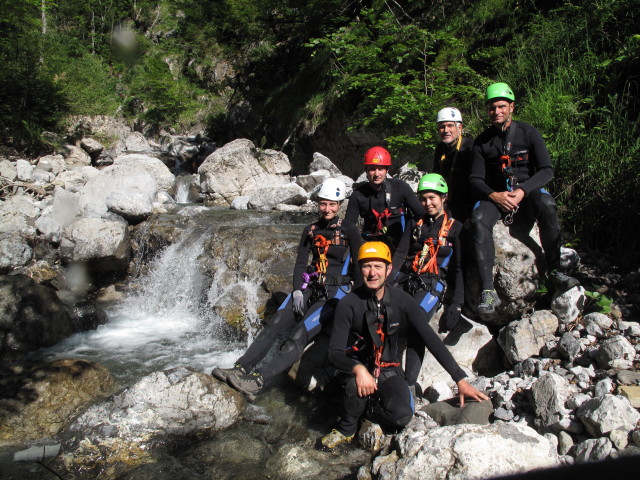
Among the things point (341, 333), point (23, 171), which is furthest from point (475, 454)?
point (23, 171)

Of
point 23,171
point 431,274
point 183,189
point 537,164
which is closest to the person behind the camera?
point 431,274

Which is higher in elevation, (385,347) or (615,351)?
(385,347)

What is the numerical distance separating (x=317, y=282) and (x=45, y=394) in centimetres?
296

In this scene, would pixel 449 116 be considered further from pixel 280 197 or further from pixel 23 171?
pixel 23 171

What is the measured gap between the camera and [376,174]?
4.97 m

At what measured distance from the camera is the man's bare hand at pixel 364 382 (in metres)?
3.51

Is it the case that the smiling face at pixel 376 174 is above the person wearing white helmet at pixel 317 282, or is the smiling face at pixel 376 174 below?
above

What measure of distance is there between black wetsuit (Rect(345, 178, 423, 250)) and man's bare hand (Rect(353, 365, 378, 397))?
6.68 ft

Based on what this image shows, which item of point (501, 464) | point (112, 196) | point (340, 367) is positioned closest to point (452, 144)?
point (340, 367)

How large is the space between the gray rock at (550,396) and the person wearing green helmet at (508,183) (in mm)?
979

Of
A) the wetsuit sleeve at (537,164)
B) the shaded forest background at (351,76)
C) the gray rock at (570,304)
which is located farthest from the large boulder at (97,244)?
the gray rock at (570,304)

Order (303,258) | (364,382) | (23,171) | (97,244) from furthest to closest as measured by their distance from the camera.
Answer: (23,171)
(97,244)
(303,258)
(364,382)

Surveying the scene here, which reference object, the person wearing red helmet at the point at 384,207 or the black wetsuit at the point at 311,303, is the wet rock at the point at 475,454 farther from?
the person wearing red helmet at the point at 384,207

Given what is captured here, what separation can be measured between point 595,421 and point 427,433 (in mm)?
1176
